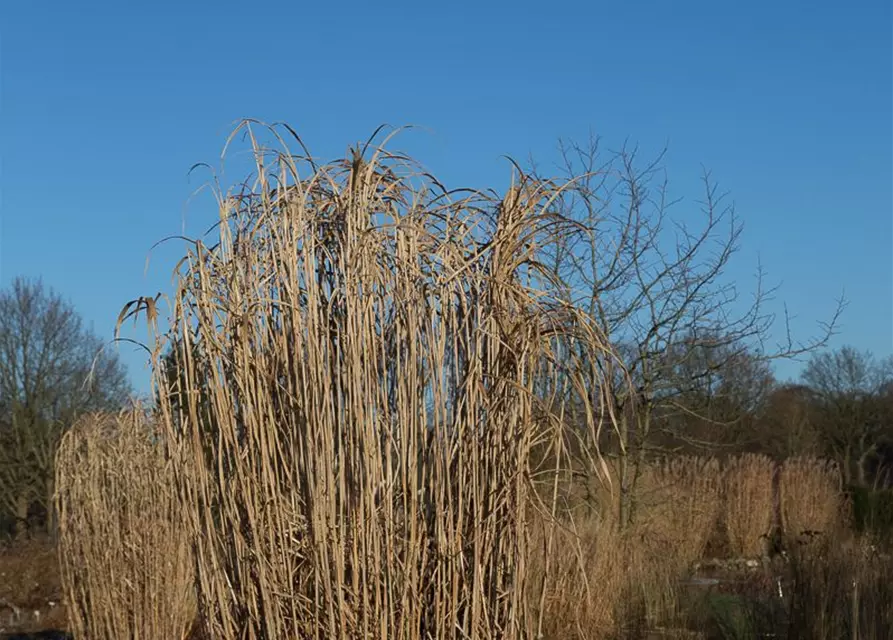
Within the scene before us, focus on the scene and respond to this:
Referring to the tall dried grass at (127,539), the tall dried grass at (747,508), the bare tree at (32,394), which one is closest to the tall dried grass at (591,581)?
the tall dried grass at (127,539)

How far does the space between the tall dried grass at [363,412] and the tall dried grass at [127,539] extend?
12.5 ft

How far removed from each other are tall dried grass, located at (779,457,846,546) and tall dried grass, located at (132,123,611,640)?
Result: 11665 millimetres

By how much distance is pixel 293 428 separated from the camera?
3266 mm

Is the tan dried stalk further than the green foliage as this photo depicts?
Yes

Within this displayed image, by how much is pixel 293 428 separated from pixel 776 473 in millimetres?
13096

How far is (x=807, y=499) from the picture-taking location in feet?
46.9

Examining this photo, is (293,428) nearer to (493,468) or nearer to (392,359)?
(392,359)

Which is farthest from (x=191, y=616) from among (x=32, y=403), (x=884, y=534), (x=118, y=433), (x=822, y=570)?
(x=32, y=403)

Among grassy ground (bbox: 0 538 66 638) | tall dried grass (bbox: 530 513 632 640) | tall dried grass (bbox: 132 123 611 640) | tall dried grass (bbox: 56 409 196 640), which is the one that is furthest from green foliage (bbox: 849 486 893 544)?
grassy ground (bbox: 0 538 66 638)

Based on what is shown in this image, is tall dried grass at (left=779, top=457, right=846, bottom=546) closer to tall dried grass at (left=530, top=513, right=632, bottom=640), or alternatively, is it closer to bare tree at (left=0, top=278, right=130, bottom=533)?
tall dried grass at (left=530, top=513, right=632, bottom=640)

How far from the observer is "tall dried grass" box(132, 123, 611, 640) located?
3166mm

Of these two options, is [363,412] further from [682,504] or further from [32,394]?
[32,394]

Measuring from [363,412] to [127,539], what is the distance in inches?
182

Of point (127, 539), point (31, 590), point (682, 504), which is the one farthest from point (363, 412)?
point (31, 590)
